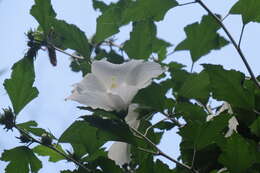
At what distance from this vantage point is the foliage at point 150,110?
1.03 m

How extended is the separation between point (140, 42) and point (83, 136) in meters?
0.32

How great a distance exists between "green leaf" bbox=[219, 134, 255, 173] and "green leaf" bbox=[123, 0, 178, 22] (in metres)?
0.51

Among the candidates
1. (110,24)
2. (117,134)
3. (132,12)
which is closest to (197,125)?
(117,134)

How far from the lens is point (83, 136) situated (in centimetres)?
125

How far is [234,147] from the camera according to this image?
3.27ft

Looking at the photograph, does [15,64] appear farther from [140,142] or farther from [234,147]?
[234,147]

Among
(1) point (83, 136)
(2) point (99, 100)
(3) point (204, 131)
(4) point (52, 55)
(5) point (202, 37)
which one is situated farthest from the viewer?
(4) point (52, 55)

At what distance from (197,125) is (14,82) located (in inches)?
21.0

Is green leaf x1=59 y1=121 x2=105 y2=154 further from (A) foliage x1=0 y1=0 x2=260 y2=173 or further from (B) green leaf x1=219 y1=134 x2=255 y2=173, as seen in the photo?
(B) green leaf x1=219 y1=134 x2=255 y2=173

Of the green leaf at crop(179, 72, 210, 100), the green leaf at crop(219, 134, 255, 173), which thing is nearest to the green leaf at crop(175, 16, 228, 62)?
the green leaf at crop(179, 72, 210, 100)

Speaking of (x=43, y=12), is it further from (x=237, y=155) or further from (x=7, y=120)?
(x=237, y=155)

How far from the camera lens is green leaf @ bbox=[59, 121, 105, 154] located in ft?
3.94

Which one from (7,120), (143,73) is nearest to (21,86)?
(7,120)

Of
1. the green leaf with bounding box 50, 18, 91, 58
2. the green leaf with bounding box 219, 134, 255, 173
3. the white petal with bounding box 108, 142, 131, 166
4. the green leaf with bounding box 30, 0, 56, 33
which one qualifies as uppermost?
the green leaf with bounding box 30, 0, 56, 33
